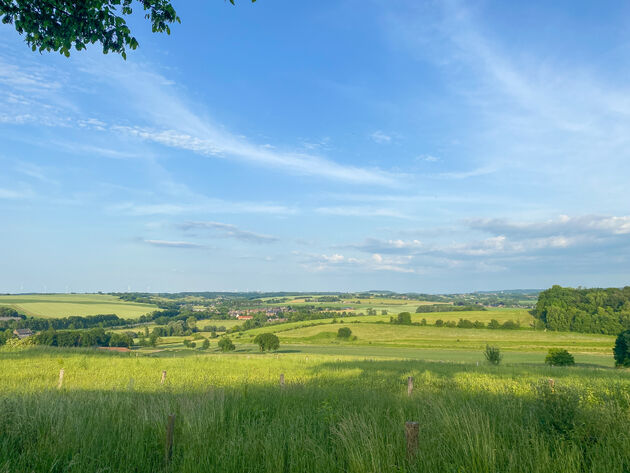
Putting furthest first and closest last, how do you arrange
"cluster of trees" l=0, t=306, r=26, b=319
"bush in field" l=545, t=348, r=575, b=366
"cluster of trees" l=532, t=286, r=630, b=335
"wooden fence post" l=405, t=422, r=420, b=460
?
"cluster of trees" l=532, t=286, r=630, b=335 < "cluster of trees" l=0, t=306, r=26, b=319 < "bush in field" l=545, t=348, r=575, b=366 < "wooden fence post" l=405, t=422, r=420, b=460

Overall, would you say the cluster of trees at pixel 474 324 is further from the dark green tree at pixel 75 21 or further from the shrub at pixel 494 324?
the dark green tree at pixel 75 21

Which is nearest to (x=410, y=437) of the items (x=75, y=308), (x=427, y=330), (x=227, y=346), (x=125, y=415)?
(x=125, y=415)

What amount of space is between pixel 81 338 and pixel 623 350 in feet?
349

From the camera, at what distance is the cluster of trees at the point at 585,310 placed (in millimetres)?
109938

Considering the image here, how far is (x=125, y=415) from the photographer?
7074 millimetres

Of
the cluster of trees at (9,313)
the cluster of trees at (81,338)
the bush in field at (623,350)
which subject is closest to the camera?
the bush in field at (623,350)

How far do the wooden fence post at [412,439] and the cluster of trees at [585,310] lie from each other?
131649mm

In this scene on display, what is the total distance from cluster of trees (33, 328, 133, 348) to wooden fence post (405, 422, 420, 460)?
94.4m

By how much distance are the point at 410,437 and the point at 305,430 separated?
8.58 ft

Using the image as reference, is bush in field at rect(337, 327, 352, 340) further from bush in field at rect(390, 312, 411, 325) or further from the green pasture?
bush in field at rect(390, 312, 411, 325)

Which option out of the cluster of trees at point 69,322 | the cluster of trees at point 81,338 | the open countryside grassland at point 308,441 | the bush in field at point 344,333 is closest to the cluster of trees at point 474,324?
the bush in field at point 344,333

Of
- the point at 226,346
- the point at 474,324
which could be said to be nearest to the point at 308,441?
Answer: the point at 226,346

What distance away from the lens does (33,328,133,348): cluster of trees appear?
79.9 m

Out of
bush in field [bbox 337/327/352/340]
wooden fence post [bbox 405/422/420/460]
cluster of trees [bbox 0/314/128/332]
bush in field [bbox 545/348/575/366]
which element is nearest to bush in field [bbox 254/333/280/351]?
bush in field [bbox 337/327/352/340]
